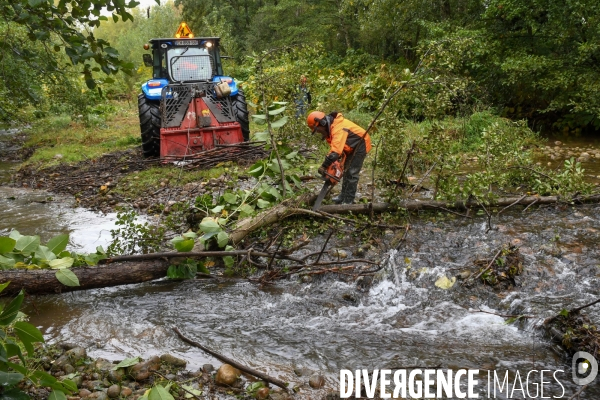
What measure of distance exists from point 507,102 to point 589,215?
6.67m

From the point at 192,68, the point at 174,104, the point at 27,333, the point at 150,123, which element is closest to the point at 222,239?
the point at 27,333

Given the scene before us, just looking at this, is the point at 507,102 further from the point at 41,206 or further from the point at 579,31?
the point at 41,206

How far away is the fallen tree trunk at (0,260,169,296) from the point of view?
4172 millimetres

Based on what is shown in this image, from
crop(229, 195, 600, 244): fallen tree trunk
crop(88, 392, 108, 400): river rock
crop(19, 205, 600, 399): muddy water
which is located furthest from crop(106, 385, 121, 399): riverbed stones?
crop(229, 195, 600, 244): fallen tree trunk

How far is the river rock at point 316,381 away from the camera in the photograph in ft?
10.5

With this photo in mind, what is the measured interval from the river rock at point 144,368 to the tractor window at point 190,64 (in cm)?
765

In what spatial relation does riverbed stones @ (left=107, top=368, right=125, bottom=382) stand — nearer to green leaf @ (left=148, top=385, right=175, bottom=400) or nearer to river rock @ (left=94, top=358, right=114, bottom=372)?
river rock @ (left=94, top=358, right=114, bottom=372)

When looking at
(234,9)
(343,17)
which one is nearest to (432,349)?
(343,17)

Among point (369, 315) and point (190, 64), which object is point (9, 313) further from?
point (190, 64)

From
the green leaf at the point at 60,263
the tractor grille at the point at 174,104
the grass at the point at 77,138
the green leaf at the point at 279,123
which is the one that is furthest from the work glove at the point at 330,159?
the grass at the point at 77,138

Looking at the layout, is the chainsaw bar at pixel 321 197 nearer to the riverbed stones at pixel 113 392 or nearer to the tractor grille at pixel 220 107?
the riverbed stones at pixel 113 392

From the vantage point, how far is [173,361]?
3.46 metres

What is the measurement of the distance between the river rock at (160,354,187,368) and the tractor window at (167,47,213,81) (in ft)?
24.9

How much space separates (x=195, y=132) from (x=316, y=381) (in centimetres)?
665
